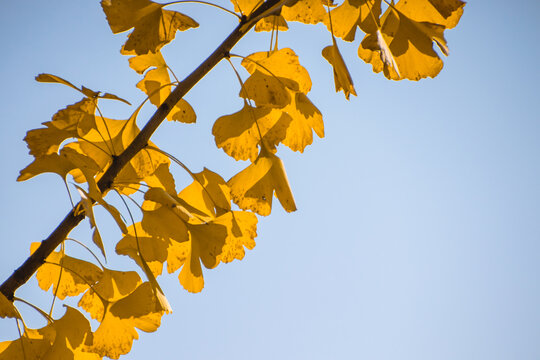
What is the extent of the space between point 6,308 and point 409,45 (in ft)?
1.41

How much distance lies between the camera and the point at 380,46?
43 cm

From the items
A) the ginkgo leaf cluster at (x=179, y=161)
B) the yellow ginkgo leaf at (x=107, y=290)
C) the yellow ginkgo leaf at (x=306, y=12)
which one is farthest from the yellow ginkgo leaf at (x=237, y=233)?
the yellow ginkgo leaf at (x=306, y=12)

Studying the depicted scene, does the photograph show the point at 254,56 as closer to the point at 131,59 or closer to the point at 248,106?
the point at 248,106

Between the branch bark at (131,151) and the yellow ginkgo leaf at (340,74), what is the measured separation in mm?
68

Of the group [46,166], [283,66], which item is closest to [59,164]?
[46,166]

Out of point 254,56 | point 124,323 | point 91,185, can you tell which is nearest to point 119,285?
point 124,323

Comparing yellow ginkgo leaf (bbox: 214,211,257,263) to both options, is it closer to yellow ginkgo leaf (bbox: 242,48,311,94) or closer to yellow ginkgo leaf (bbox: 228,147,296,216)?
yellow ginkgo leaf (bbox: 228,147,296,216)

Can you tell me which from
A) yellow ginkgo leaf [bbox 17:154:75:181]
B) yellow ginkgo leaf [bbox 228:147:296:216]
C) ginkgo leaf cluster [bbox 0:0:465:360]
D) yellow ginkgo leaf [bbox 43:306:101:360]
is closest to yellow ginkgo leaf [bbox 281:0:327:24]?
ginkgo leaf cluster [bbox 0:0:465:360]

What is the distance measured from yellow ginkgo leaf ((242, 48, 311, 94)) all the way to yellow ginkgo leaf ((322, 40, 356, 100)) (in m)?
0.05

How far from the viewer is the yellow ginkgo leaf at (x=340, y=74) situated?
45 cm

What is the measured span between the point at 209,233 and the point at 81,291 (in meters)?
0.19

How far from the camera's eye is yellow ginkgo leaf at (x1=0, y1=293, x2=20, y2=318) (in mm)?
429

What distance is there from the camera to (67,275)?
1.88ft

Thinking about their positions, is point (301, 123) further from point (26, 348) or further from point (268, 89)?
point (26, 348)
